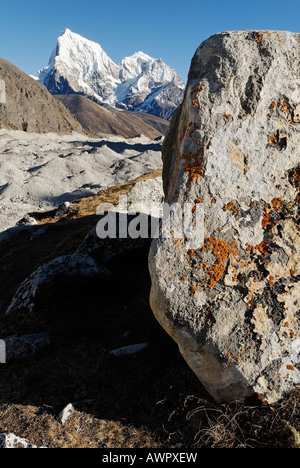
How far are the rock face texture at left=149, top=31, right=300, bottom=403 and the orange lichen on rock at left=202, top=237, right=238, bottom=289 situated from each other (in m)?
0.02

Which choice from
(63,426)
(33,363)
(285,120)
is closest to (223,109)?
(285,120)

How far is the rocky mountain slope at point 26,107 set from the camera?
140262mm

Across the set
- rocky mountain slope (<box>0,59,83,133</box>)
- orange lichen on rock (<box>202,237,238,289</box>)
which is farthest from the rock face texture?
rocky mountain slope (<box>0,59,83,133</box>)

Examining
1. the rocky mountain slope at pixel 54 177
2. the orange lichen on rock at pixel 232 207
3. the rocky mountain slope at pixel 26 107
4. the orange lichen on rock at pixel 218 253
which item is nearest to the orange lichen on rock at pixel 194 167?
the orange lichen on rock at pixel 232 207

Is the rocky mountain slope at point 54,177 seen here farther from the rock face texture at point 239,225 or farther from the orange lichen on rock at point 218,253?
the orange lichen on rock at point 218,253

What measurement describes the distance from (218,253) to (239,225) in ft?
2.32

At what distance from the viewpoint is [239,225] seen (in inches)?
241

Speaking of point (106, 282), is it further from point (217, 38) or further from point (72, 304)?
point (217, 38)

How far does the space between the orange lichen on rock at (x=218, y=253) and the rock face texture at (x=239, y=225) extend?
0.06ft

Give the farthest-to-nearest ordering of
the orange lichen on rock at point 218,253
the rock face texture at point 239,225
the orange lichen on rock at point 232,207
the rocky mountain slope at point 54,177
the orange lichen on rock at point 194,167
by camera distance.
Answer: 1. the rocky mountain slope at point 54,177
2. the orange lichen on rock at point 194,167
3. the orange lichen on rock at point 232,207
4. the orange lichen on rock at point 218,253
5. the rock face texture at point 239,225

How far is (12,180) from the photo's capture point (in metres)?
55.7

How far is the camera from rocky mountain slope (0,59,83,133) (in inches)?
5522
